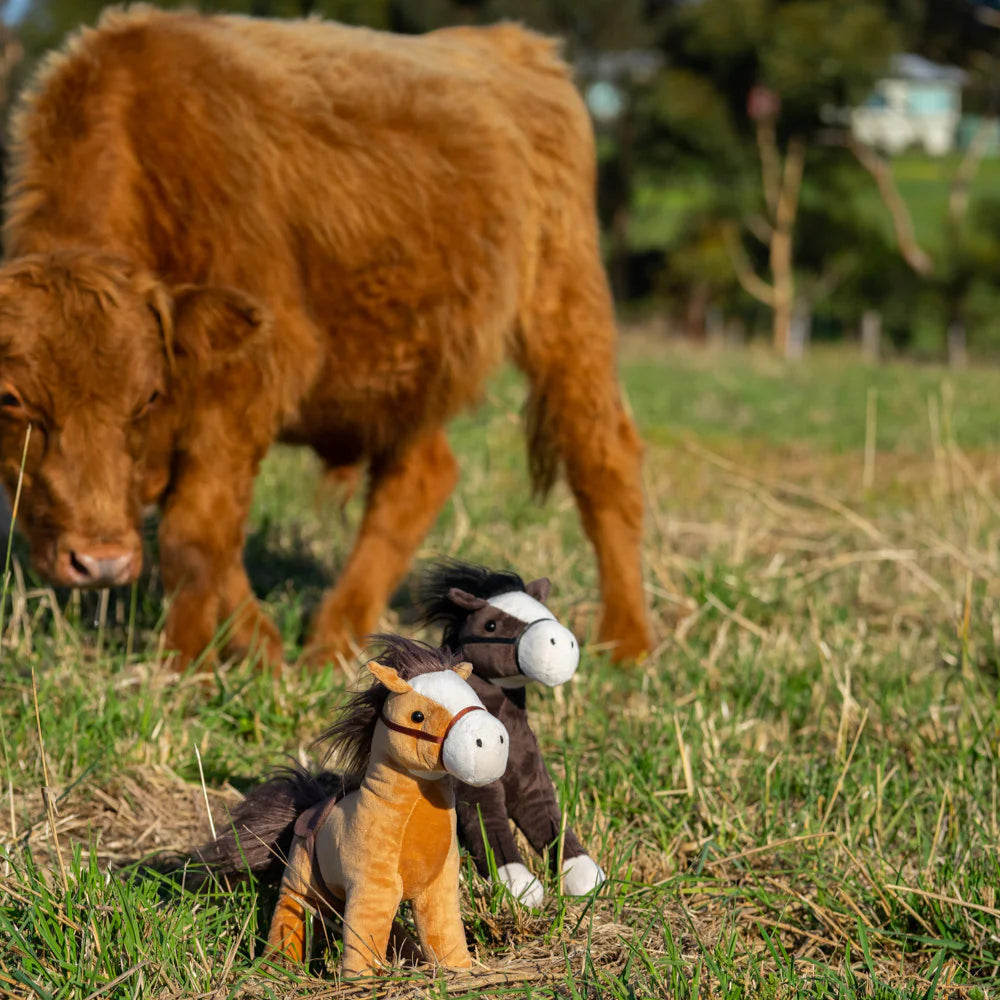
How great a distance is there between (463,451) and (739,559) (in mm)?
3178

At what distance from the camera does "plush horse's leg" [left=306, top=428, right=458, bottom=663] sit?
190 inches

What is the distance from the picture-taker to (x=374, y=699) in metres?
2.09

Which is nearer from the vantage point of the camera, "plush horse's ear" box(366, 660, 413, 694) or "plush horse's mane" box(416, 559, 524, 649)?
"plush horse's ear" box(366, 660, 413, 694)

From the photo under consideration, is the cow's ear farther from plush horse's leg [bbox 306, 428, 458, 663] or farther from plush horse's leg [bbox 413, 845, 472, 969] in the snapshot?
plush horse's leg [bbox 413, 845, 472, 969]

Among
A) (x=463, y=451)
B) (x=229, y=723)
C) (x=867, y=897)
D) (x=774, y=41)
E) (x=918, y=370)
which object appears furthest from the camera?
(x=774, y=41)

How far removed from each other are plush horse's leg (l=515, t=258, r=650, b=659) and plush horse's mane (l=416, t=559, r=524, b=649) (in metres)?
2.48

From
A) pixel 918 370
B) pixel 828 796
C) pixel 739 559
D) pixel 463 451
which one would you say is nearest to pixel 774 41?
pixel 918 370

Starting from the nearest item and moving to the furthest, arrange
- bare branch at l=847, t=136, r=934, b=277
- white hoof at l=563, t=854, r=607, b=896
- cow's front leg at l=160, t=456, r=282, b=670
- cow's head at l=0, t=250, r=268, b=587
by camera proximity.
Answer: white hoof at l=563, t=854, r=607, b=896
cow's head at l=0, t=250, r=268, b=587
cow's front leg at l=160, t=456, r=282, b=670
bare branch at l=847, t=136, r=934, b=277

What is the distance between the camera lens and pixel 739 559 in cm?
502

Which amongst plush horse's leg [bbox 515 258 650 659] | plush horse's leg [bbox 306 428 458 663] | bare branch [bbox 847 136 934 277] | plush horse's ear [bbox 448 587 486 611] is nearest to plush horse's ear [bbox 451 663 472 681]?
plush horse's ear [bbox 448 587 486 611]

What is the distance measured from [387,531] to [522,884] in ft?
9.70

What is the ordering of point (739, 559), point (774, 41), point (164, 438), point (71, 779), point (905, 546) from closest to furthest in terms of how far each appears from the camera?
1. point (71, 779)
2. point (164, 438)
3. point (739, 559)
4. point (905, 546)
5. point (774, 41)

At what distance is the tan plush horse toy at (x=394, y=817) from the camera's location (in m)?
1.92

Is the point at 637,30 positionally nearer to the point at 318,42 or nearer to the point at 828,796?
the point at 318,42
